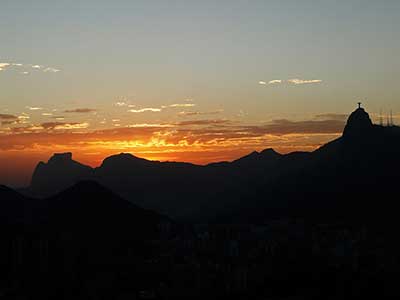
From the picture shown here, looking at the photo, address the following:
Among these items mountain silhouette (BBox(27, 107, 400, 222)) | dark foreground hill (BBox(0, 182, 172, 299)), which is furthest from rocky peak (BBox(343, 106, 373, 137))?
dark foreground hill (BBox(0, 182, 172, 299))

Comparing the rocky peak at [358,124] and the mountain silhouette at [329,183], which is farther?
the rocky peak at [358,124]

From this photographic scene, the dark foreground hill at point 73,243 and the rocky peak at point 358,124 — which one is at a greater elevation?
the rocky peak at point 358,124

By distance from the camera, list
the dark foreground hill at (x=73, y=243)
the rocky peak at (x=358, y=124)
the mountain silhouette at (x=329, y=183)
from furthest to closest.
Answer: the rocky peak at (x=358, y=124) → the mountain silhouette at (x=329, y=183) → the dark foreground hill at (x=73, y=243)

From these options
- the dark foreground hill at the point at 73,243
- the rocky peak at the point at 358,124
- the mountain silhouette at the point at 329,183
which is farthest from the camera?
the rocky peak at the point at 358,124

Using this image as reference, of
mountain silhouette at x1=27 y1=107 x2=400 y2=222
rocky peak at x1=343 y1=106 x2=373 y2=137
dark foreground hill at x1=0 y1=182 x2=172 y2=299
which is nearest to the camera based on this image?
dark foreground hill at x1=0 y1=182 x2=172 y2=299

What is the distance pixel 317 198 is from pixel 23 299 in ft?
267

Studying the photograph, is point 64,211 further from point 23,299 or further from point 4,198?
point 23,299

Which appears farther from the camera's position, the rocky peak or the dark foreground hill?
the rocky peak

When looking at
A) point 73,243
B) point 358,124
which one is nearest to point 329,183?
point 358,124

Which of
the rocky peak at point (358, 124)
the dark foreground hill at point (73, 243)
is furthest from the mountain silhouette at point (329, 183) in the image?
the dark foreground hill at point (73, 243)

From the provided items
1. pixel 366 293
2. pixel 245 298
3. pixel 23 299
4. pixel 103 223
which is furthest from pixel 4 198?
pixel 366 293

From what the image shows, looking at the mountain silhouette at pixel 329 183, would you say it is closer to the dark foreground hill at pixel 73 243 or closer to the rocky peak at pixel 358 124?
the rocky peak at pixel 358 124

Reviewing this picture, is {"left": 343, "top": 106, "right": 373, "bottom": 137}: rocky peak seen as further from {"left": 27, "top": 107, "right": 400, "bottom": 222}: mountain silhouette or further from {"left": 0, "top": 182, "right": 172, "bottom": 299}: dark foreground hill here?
{"left": 0, "top": 182, "right": 172, "bottom": 299}: dark foreground hill

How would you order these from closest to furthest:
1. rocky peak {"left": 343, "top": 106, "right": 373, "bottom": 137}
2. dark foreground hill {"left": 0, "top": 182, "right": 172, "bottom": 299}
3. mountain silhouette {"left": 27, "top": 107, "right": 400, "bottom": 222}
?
dark foreground hill {"left": 0, "top": 182, "right": 172, "bottom": 299} < mountain silhouette {"left": 27, "top": 107, "right": 400, "bottom": 222} < rocky peak {"left": 343, "top": 106, "right": 373, "bottom": 137}
